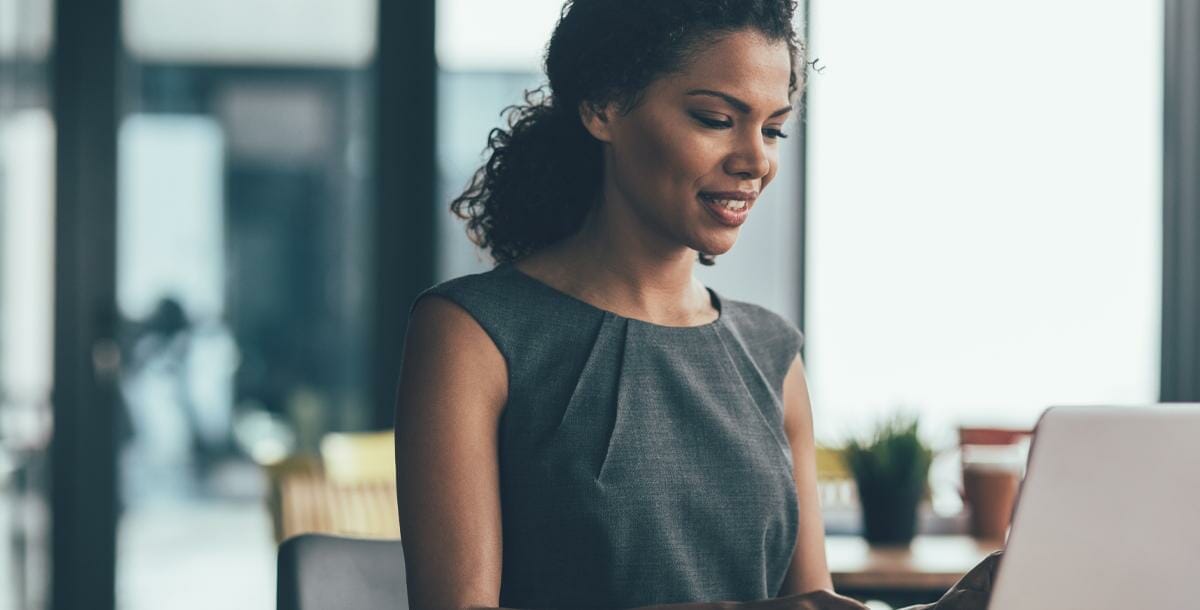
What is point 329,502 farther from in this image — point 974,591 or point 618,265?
point 974,591

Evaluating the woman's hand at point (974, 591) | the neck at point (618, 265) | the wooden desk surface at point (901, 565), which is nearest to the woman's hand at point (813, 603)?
the woman's hand at point (974, 591)

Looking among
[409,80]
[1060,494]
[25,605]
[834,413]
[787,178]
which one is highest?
[409,80]

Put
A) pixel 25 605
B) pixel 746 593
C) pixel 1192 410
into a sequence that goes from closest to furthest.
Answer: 1. pixel 1192 410
2. pixel 746 593
3. pixel 25 605

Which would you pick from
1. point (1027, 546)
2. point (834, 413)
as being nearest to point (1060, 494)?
point (1027, 546)

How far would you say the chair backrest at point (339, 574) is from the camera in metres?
1.42

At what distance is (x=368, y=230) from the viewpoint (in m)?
4.45

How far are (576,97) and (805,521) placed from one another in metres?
0.57

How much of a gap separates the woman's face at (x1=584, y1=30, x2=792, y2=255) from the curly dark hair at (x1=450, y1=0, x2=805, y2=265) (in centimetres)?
2

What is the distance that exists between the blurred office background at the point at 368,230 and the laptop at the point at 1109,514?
11.2ft

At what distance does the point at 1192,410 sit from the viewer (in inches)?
33.5

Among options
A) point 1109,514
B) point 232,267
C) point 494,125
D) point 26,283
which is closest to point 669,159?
point 1109,514

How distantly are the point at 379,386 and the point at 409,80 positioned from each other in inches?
40.7

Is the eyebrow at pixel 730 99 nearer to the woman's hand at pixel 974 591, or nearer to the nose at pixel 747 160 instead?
the nose at pixel 747 160

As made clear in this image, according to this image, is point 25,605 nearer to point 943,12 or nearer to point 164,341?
point 164,341
